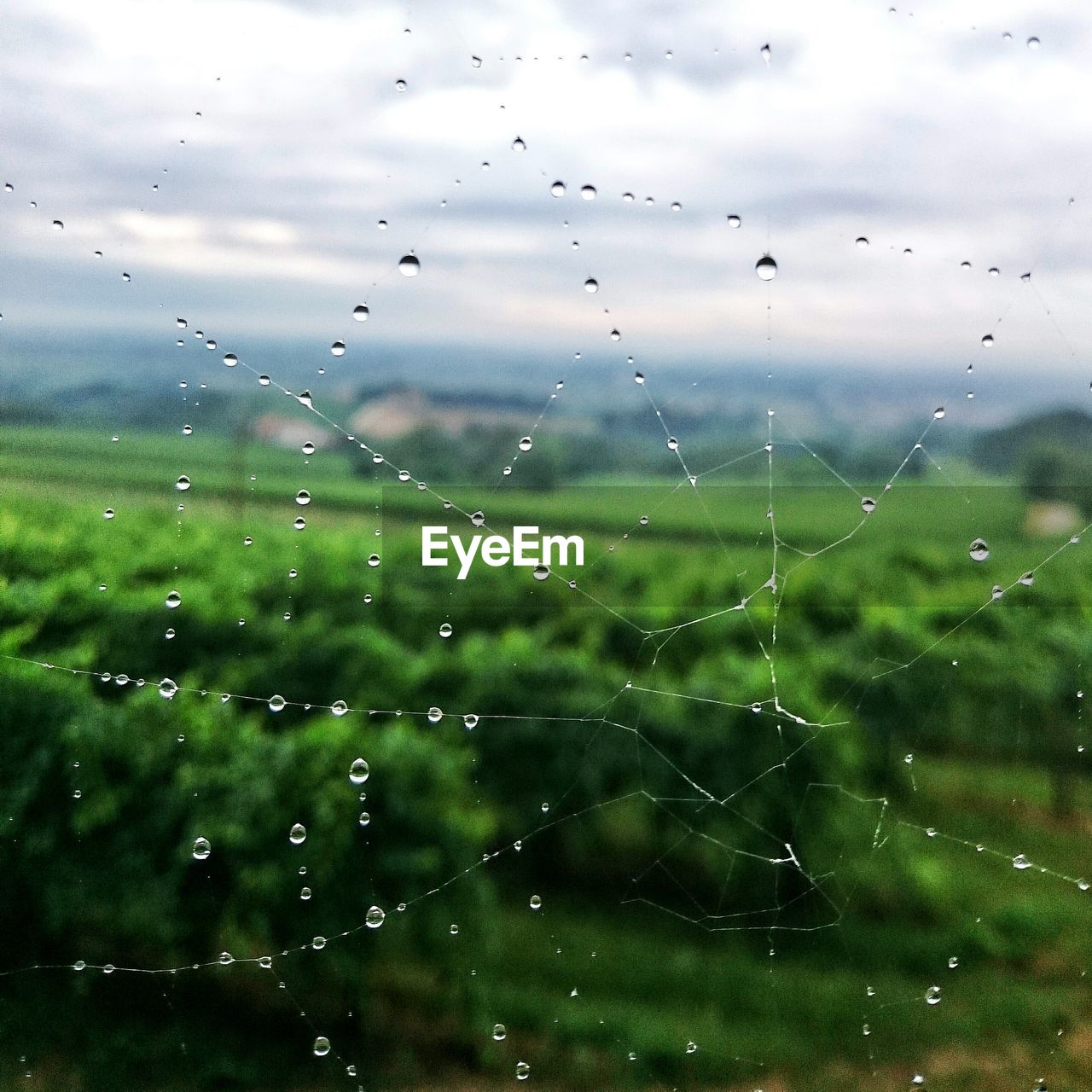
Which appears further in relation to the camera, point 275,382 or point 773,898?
point 773,898

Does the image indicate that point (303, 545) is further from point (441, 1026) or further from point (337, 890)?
point (441, 1026)

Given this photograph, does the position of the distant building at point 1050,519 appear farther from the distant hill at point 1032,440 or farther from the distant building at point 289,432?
the distant building at point 289,432

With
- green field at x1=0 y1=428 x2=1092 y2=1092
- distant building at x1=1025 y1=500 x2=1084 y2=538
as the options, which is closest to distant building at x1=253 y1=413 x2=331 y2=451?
green field at x1=0 y1=428 x2=1092 y2=1092

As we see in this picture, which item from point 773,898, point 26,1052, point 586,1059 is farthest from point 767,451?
point 26,1052

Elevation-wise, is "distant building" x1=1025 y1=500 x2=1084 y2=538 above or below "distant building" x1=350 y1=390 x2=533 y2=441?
below

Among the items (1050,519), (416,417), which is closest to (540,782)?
(416,417)

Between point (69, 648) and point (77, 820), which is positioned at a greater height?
point (69, 648)

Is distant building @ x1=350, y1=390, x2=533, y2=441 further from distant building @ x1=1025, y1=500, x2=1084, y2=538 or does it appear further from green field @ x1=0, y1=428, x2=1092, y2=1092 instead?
distant building @ x1=1025, y1=500, x2=1084, y2=538

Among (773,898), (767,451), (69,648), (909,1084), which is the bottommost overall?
(909,1084)
